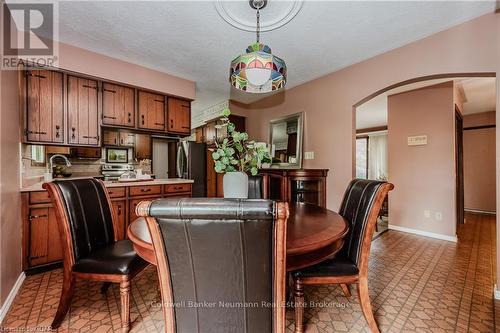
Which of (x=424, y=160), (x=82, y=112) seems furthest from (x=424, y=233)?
(x=82, y=112)

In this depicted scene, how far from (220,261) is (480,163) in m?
7.60

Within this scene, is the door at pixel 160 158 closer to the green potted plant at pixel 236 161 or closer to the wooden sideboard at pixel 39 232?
the wooden sideboard at pixel 39 232

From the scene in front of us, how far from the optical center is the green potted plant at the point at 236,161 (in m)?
1.55

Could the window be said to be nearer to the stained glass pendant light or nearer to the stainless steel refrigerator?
the stainless steel refrigerator

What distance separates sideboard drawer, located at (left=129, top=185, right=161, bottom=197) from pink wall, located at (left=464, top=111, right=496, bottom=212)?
7.41 meters

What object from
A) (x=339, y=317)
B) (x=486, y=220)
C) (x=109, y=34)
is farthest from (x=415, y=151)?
(x=109, y=34)

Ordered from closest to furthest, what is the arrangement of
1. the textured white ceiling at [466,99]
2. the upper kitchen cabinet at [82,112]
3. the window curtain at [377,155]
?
the upper kitchen cabinet at [82,112], the textured white ceiling at [466,99], the window curtain at [377,155]

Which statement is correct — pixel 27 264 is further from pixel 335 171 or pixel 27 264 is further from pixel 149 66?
pixel 335 171

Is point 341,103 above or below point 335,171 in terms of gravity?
above

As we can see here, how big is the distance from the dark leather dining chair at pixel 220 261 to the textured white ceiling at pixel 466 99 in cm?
423

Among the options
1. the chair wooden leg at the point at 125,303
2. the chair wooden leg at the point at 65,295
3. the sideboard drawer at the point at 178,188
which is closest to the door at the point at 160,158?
the sideboard drawer at the point at 178,188

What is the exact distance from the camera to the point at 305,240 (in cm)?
108

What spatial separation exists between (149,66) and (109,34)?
2.57 ft

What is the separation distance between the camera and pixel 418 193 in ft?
12.5
